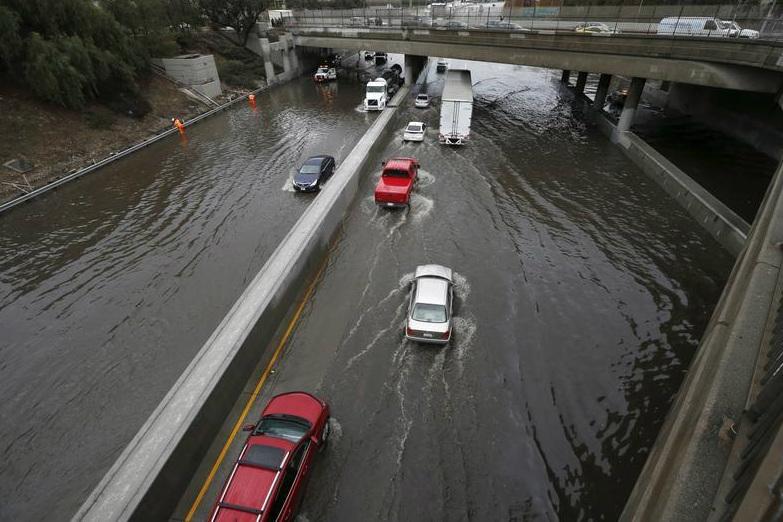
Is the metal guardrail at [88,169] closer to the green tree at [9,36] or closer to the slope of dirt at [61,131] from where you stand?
the slope of dirt at [61,131]

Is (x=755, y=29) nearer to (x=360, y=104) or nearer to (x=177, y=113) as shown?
(x=360, y=104)

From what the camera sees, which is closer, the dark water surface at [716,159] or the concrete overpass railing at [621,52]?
the concrete overpass railing at [621,52]

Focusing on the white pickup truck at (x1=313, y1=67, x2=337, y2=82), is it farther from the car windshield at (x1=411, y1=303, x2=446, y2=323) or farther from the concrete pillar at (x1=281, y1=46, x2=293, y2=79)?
A: the car windshield at (x1=411, y1=303, x2=446, y2=323)

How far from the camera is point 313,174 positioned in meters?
22.8

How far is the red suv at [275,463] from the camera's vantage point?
746 centimetres

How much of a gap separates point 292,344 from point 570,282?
10.8m

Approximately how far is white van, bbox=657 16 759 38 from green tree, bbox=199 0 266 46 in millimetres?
47315

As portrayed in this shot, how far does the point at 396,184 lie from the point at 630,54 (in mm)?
18523

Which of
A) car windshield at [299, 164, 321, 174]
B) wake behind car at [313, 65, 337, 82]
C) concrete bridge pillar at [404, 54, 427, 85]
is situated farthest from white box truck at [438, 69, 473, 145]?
wake behind car at [313, 65, 337, 82]

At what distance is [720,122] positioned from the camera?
31.1 m

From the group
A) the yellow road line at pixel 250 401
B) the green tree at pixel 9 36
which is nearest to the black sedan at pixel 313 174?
the yellow road line at pixel 250 401

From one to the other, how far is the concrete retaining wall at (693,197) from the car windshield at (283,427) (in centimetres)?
1776

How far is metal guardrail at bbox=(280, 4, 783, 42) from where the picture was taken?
23.6 metres

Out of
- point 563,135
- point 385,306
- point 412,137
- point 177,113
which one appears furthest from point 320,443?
point 177,113
